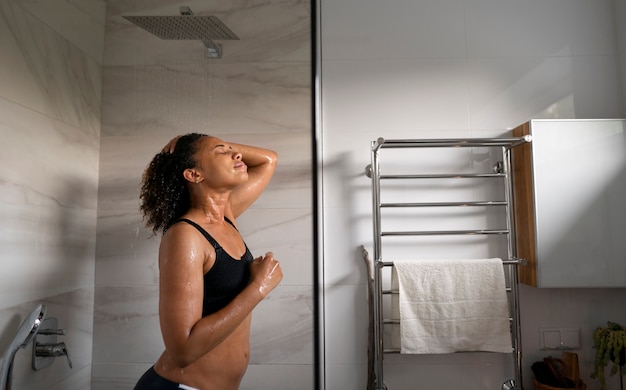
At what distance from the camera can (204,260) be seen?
541 mm

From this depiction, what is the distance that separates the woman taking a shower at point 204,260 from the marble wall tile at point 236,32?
14 centimetres

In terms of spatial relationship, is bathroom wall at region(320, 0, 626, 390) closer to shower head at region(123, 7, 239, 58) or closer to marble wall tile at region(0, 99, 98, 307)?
shower head at region(123, 7, 239, 58)

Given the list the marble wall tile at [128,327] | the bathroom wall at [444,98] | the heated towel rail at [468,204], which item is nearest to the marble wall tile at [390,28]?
the bathroom wall at [444,98]

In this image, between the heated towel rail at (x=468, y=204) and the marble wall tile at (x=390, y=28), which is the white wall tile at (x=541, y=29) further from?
the heated towel rail at (x=468, y=204)

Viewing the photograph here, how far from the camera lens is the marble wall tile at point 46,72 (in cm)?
48

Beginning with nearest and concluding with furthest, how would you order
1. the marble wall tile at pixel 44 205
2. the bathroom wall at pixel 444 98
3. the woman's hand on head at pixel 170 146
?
the marble wall tile at pixel 44 205
the woman's hand on head at pixel 170 146
the bathroom wall at pixel 444 98

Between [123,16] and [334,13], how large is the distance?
19.1 inches

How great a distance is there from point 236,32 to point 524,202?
2.85ft

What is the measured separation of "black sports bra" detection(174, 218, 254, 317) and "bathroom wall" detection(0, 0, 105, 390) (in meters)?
0.15

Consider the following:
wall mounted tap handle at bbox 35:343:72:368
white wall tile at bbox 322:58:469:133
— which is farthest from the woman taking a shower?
white wall tile at bbox 322:58:469:133

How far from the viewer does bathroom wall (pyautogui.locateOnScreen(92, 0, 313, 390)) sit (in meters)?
0.55

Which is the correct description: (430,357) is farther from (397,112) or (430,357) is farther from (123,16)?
(123,16)

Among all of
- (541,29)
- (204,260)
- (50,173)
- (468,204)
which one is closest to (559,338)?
(468,204)

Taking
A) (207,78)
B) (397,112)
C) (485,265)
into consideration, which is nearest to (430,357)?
(485,265)
